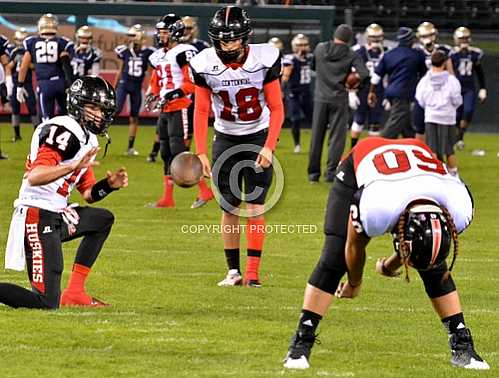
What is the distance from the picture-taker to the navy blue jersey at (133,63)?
18.9 meters

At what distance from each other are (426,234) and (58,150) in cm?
258

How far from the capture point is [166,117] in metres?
13.1

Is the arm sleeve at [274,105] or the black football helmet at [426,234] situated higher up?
the black football helmet at [426,234]

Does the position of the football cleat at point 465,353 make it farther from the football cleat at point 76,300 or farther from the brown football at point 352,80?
the brown football at point 352,80

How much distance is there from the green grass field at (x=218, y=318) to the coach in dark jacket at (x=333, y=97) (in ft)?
10.5

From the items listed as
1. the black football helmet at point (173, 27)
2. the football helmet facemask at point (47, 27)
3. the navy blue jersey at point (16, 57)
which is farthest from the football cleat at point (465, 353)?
the navy blue jersey at point (16, 57)

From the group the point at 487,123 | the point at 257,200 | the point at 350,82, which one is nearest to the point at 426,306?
the point at 257,200

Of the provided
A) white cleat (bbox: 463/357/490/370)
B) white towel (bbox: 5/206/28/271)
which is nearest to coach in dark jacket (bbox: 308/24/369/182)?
white towel (bbox: 5/206/28/271)

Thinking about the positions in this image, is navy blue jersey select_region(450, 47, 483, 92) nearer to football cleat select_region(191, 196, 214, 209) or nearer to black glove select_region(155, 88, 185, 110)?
football cleat select_region(191, 196, 214, 209)

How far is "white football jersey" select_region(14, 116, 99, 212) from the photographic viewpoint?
6.94 metres

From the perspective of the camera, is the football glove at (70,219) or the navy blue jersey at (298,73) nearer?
the football glove at (70,219)

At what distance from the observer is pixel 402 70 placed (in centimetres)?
1619

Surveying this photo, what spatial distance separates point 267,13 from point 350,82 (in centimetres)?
759

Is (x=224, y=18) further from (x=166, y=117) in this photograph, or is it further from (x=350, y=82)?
(x=350, y=82)
